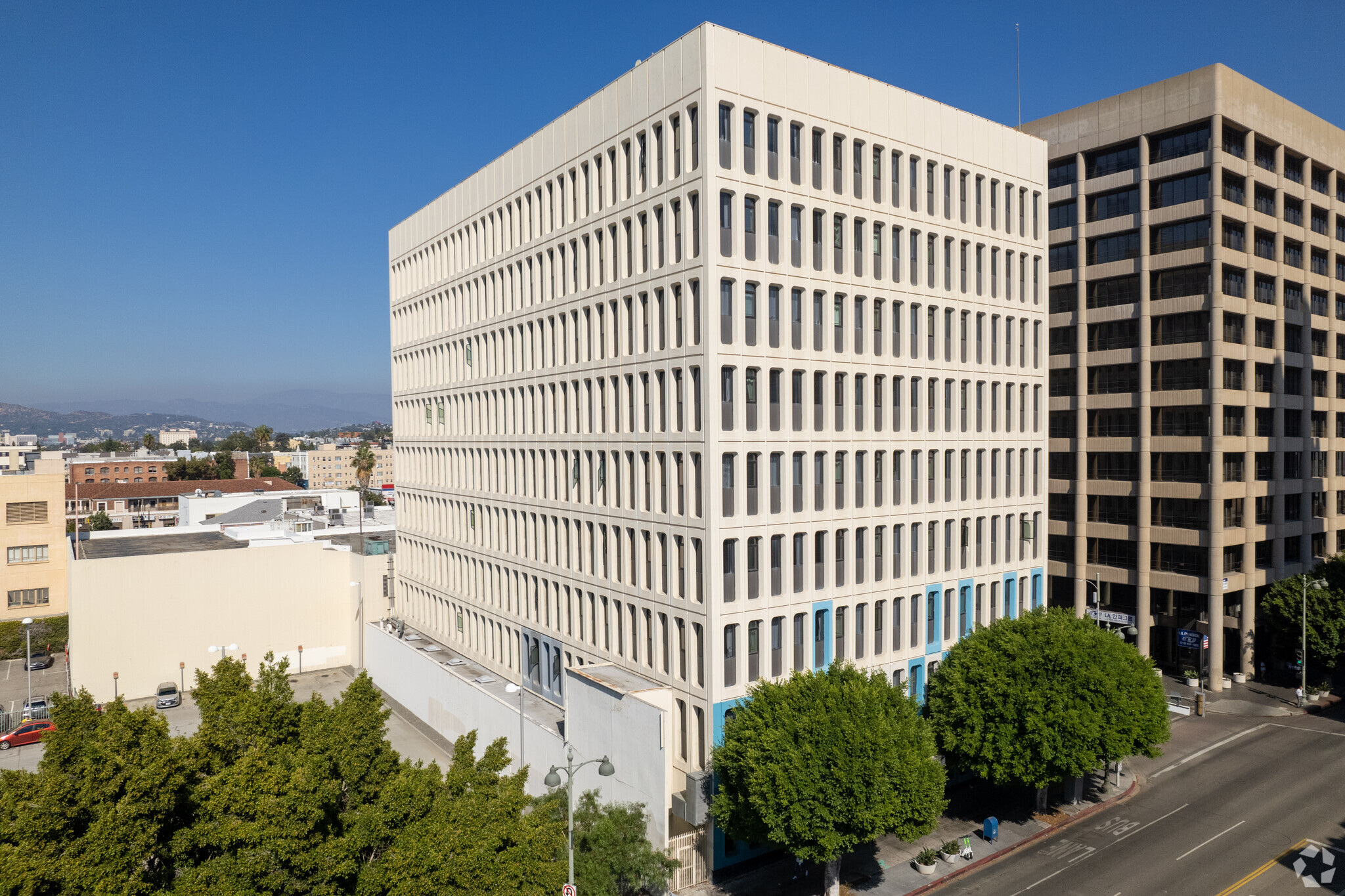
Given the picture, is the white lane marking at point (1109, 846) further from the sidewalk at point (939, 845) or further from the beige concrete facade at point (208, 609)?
the beige concrete facade at point (208, 609)

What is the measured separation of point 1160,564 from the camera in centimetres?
6231

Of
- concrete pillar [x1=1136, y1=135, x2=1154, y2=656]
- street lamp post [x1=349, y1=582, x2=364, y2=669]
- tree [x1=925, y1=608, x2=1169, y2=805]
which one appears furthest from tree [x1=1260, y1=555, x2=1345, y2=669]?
street lamp post [x1=349, y1=582, x2=364, y2=669]

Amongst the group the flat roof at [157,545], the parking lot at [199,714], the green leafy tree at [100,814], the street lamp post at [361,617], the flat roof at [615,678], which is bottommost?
the parking lot at [199,714]

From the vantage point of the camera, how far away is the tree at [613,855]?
28750 millimetres

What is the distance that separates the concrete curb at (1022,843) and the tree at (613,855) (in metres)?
10.4

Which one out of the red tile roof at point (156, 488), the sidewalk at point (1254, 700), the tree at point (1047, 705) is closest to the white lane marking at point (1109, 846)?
the tree at point (1047, 705)

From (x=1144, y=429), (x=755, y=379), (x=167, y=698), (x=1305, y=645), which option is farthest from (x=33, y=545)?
(x=1305, y=645)

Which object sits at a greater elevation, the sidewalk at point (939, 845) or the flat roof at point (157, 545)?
the flat roof at point (157, 545)

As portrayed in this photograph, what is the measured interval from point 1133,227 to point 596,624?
49948 millimetres

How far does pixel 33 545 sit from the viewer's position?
8194 cm

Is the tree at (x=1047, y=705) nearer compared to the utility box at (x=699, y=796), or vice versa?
the utility box at (x=699, y=796)

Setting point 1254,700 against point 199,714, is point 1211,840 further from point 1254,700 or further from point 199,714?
point 199,714

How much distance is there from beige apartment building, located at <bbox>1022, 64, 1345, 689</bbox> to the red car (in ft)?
239

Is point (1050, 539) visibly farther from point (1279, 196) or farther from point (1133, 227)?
point (1279, 196)
